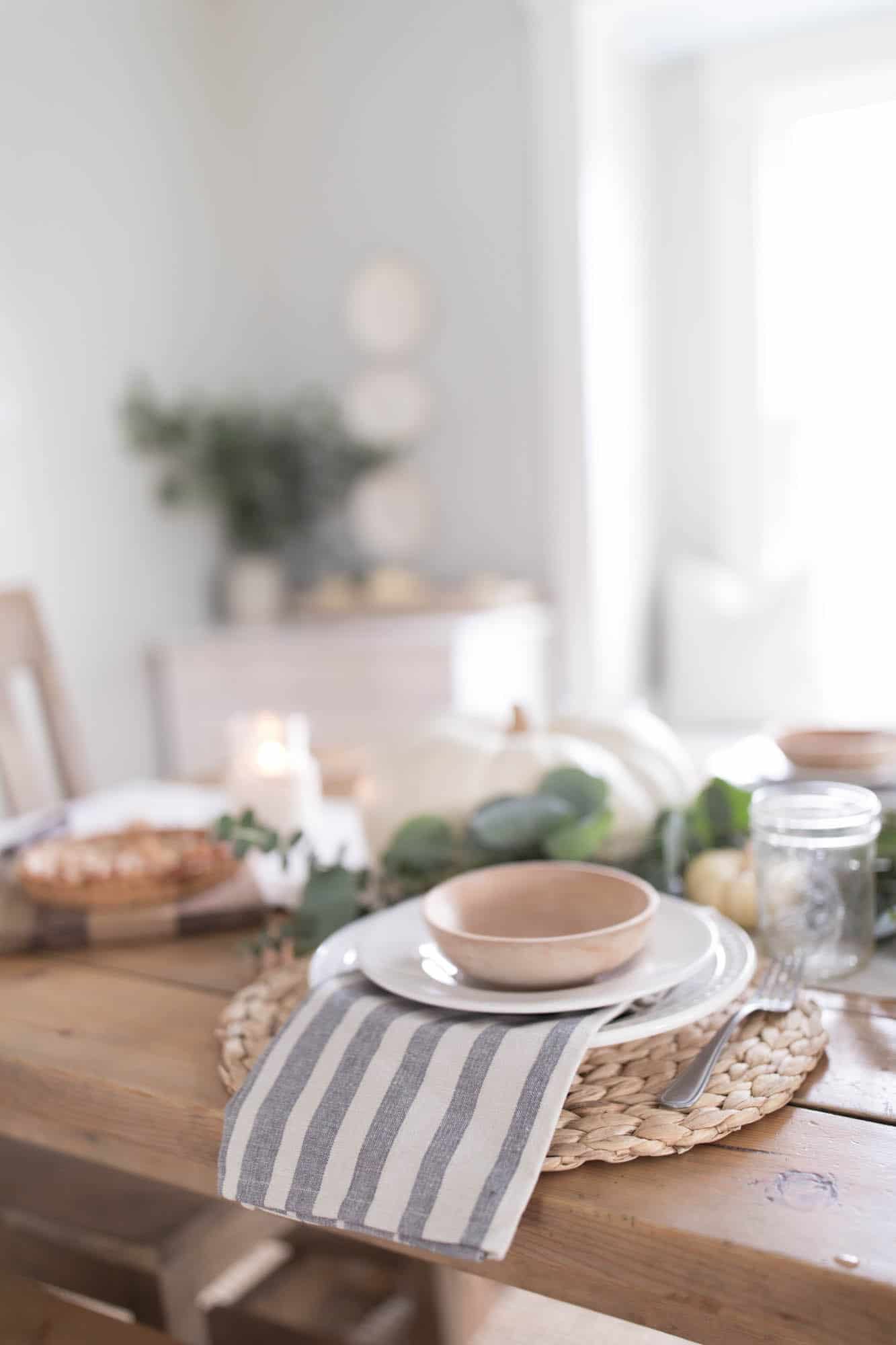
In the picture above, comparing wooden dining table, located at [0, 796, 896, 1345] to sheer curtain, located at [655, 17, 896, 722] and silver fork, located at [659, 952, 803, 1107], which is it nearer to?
silver fork, located at [659, 952, 803, 1107]

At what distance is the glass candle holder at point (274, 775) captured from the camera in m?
1.20

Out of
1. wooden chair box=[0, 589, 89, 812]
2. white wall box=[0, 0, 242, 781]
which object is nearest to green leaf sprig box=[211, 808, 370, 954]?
wooden chair box=[0, 589, 89, 812]

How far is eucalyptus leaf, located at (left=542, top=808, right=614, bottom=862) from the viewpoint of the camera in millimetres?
855

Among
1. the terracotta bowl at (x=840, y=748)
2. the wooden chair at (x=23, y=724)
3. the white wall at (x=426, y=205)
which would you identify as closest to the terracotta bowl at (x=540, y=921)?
the terracotta bowl at (x=840, y=748)

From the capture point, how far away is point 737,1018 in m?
0.66

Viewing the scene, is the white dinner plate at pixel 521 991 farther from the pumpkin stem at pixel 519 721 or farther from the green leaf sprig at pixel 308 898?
the pumpkin stem at pixel 519 721

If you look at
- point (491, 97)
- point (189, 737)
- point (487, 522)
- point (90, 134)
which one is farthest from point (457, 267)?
point (189, 737)

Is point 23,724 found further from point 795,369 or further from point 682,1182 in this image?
point 795,369

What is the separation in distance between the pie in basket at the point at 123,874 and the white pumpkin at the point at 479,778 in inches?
5.9

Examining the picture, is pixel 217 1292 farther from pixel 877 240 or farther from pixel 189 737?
pixel 877 240

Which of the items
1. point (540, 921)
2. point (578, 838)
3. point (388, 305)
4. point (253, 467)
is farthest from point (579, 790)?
point (388, 305)

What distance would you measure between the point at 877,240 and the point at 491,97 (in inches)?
42.4

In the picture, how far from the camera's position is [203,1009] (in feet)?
2.65

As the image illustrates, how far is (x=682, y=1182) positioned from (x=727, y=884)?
0.35 metres
